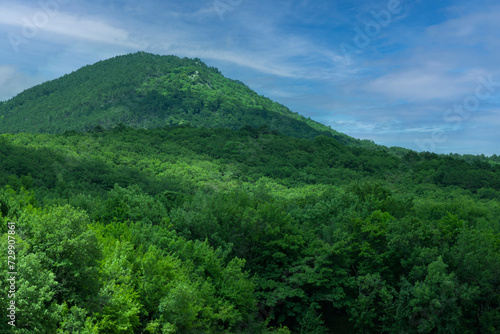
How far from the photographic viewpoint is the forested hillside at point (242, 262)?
19984 mm

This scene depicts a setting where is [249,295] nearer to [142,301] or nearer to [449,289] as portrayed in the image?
[142,301]

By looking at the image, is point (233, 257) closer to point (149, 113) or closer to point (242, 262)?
point (242, 262)

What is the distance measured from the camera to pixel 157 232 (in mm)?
33875

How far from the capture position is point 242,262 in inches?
1330

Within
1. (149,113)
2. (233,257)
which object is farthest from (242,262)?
(149,113)

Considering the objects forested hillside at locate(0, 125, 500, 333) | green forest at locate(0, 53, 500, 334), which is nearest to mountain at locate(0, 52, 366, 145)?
green forest at locate(0, 53, 500, 334)

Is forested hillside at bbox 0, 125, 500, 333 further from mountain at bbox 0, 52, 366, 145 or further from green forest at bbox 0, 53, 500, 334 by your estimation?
mountain at bbox 0, 52, 366, 145

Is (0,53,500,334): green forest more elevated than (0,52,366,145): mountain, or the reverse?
(0,52,366,145): mountain

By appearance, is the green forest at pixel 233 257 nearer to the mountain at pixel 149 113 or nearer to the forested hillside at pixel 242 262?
the forested hillside at pixel 242 262

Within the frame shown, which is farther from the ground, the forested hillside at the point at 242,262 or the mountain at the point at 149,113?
the mountain at the point at 149,113

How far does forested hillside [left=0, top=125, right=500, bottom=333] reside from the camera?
19984 mm

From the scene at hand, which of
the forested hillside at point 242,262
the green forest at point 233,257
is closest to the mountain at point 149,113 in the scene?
the green forest at point 233,257

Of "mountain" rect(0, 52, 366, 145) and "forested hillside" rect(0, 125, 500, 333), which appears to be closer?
"forested hillside" rect(0, 125, 500, 333)

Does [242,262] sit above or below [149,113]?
below
